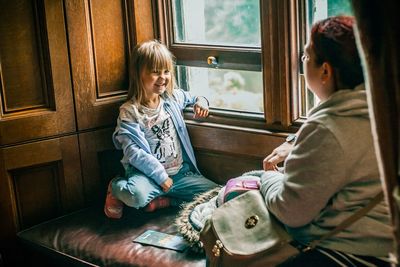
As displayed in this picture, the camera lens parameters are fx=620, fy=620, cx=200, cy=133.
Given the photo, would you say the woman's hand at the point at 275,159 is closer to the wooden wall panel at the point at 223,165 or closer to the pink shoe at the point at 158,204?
the wooden wall panel at the point at 223,165

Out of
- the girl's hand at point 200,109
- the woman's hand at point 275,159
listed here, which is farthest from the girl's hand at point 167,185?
the woman's hand at point 275,159

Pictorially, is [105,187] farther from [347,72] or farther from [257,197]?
[347,72]

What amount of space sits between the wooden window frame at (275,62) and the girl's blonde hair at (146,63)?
6.4 inches

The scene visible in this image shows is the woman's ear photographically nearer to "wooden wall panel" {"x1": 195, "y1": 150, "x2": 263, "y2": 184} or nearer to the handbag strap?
the handbag strap

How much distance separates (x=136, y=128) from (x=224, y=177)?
1.42 ft

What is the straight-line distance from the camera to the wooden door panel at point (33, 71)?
248 centimetres

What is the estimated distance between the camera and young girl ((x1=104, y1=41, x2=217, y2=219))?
250 cm

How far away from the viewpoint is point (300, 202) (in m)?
1.63

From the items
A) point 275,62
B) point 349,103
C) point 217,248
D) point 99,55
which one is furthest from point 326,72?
point 99,55

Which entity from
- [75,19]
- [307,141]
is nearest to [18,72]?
[75,19]

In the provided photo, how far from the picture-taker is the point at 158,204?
2555 mm

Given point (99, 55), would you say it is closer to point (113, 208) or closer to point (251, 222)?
point (113, 208)

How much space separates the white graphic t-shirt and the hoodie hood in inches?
43.9

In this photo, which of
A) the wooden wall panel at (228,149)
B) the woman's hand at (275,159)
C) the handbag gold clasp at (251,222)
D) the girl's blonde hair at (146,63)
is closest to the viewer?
the handbag gold clasp at (251,222)
